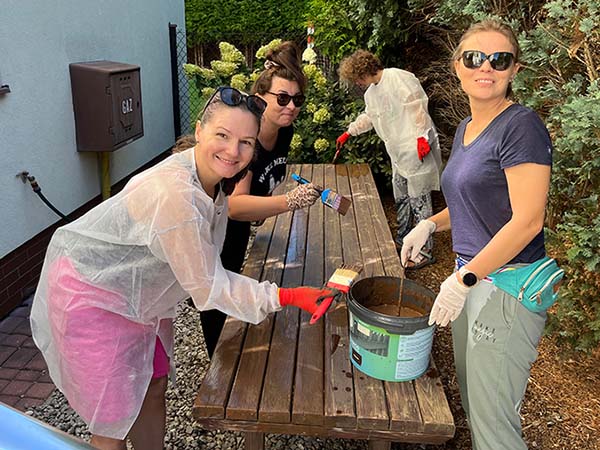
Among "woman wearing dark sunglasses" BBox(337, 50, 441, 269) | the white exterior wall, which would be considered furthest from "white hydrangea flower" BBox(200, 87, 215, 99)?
"woman wearing dark sunglasses" BBox(337, 50, 441, 269)

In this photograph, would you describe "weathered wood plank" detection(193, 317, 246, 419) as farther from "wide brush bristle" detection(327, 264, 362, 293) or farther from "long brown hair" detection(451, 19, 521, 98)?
"long brown hair" detection(451, 19, 521, 98)

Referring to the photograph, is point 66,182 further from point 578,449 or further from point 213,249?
point 578,449

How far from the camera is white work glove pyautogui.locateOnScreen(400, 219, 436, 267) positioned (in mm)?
→ 2246

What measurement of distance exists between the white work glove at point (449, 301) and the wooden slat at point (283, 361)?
552mm

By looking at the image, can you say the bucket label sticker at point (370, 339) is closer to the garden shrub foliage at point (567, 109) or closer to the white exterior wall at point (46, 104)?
the garden shrub foliage at point (567, 109)

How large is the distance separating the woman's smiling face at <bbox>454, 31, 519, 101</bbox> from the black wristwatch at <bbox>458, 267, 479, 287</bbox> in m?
0.62

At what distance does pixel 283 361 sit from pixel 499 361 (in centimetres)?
76

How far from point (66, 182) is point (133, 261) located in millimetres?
3057

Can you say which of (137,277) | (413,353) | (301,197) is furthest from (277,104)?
(413,353)

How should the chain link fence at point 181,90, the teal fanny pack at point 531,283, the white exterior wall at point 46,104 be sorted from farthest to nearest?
1. the chain link fence at point 181,90
2. the white exterior wall at point 46,104
3. the teal fanny pack at point 531,283

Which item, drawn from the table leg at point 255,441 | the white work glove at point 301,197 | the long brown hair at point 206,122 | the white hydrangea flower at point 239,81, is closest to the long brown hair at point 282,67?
the white work glove at point 301,197

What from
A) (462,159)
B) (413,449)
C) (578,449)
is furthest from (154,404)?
(578,449)

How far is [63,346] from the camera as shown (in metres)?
1.83

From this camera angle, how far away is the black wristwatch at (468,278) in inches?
67.1
